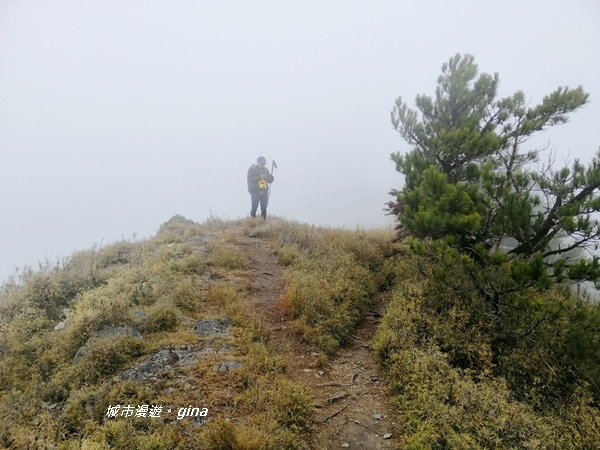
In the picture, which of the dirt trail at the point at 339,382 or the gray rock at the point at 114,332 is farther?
the gray rock at the point at 114,332

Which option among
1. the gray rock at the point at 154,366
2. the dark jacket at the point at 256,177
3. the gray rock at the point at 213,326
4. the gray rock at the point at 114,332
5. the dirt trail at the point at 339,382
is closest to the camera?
the dirt trail at the point at 339,382

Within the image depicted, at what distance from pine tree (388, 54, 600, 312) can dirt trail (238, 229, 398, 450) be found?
264cm

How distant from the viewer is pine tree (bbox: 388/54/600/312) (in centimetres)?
591

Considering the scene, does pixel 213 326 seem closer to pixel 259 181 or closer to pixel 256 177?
pixel 259 181

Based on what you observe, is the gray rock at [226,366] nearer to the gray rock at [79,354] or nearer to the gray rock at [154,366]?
the gray rock at [154,366]

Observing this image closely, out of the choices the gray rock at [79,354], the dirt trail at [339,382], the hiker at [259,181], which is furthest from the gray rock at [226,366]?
the hiker at [259,181]

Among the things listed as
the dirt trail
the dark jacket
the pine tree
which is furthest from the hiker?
the dirt trail

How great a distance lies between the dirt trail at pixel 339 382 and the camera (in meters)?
4.60

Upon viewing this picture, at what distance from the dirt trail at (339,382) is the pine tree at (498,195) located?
2.64 m

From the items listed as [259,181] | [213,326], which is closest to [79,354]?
[213,326]

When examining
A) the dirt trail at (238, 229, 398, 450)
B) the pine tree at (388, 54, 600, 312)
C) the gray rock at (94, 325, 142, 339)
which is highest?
the pine tree at (388, 54, 600, 312)

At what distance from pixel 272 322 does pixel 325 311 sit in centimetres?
122

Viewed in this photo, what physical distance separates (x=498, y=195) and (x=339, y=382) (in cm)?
478

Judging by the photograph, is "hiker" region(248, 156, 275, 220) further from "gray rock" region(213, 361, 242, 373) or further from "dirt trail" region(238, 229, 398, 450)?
"gray rock" region(213, 361, 242, 373)
